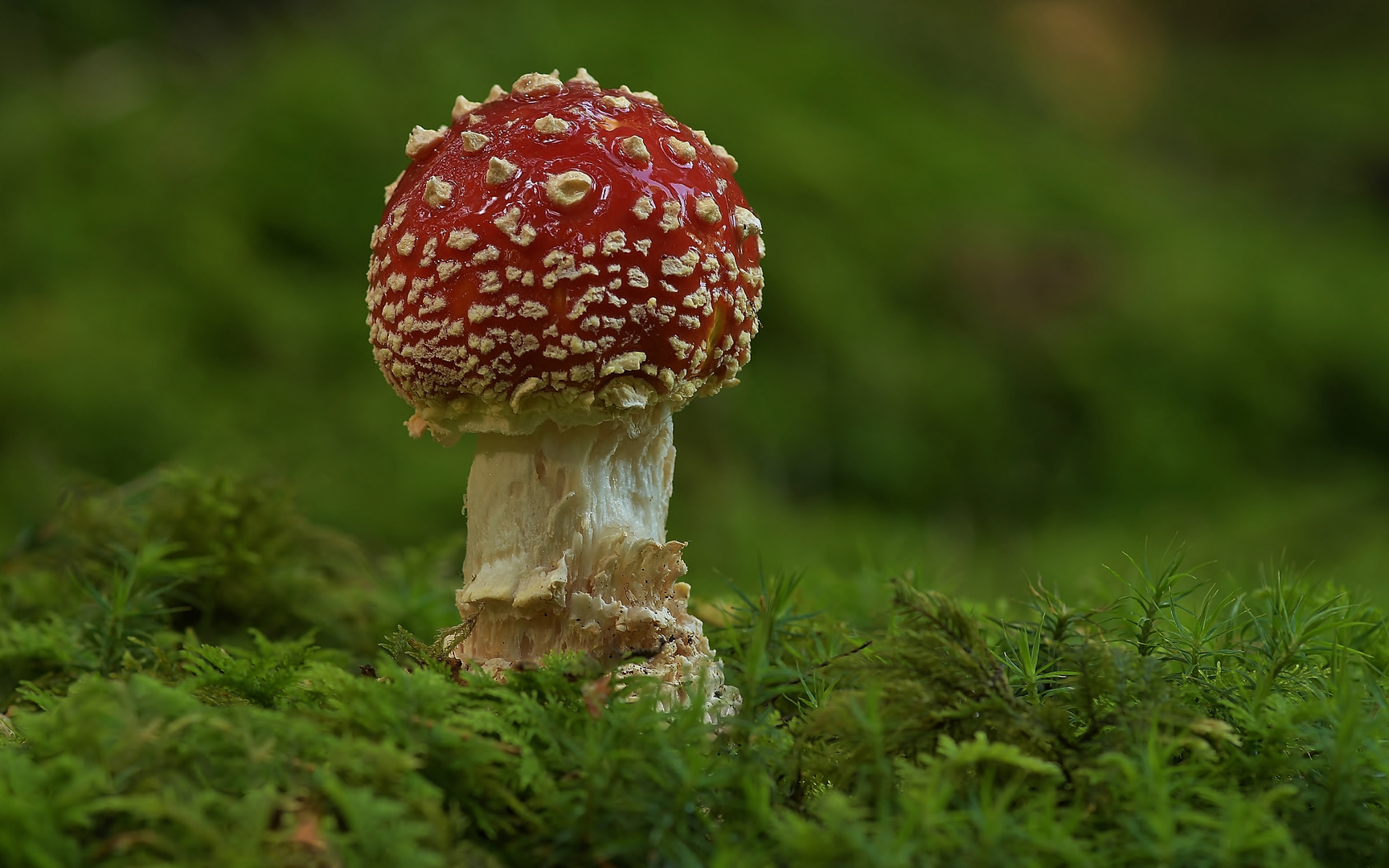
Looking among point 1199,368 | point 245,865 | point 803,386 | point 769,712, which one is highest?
point 1199,368

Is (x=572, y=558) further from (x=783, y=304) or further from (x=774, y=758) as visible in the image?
(x=783, y=304)

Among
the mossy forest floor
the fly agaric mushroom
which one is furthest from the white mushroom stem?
the mossy forest floor

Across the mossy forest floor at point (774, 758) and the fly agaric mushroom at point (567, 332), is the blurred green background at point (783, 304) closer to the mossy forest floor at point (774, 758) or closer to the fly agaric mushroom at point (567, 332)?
the fly agaric mushroom at point (567, 332)

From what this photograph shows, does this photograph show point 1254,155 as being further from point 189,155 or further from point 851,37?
point 189,155

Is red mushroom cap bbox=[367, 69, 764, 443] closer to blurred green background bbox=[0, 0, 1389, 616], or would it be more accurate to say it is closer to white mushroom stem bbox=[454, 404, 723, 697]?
white mushroom stem bbox=[454, 404, 723, 697]

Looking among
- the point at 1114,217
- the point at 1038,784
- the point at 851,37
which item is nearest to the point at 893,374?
the point at 1114,217

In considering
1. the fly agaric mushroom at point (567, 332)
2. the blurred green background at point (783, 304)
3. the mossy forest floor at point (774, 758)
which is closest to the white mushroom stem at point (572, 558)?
the fly agaric mushroom at point (567, 332)
